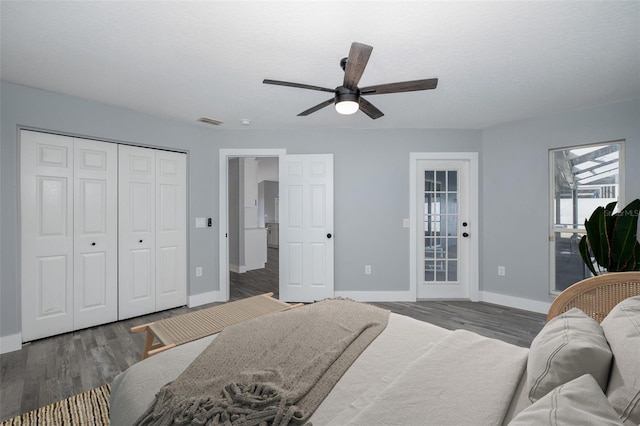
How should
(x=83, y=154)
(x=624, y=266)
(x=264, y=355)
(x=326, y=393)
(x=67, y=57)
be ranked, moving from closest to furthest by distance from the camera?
(x=326, y=393), (x=264, y=355), (x=67, y=57), (x=624, y=266), (x=83, y=154)

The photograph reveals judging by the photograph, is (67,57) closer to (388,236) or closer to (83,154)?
(83,154)

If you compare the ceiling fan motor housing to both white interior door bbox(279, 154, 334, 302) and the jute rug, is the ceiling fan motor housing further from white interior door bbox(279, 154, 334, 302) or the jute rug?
the jute rug

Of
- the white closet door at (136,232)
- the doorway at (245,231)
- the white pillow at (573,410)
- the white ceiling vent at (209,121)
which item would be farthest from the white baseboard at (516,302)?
the white closet door at (136,232)

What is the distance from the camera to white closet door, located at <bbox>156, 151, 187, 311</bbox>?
3.67 metres

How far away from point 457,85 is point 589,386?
2579mm

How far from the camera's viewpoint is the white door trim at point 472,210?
13.5 ft

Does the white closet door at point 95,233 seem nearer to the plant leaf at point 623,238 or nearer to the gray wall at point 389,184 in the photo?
the gray wall at point 389,184

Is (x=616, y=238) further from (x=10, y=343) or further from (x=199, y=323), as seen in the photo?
(x=10, y=343)

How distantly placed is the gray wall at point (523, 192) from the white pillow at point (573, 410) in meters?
3.56

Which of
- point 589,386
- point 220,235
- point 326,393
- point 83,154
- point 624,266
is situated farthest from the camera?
point 220,235

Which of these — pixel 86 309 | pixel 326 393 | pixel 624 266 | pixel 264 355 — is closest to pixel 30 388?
pixel 86 309

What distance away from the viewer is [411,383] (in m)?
1.02

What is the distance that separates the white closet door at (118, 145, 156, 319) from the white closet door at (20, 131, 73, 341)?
0.45 meters

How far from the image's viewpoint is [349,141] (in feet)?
13.6
